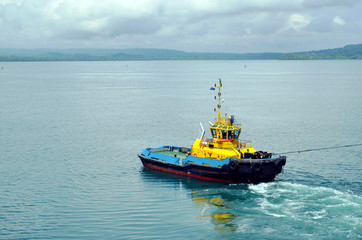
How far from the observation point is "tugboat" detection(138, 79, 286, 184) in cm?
4056

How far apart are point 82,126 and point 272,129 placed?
1241 inches

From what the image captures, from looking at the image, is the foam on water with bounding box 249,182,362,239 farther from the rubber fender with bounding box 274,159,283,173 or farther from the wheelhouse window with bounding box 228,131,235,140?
the wheelhouse window with bounding box 228,131,235,140

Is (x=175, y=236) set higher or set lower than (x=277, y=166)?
lower

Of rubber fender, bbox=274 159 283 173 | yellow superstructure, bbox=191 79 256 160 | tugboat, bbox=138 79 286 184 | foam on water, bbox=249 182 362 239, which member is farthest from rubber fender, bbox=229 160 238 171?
rubber fender, bbox=274 159 283 173

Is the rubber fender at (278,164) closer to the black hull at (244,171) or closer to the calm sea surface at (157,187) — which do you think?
the black hull at (244,171)

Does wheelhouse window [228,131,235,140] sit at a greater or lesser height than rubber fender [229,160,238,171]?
greater

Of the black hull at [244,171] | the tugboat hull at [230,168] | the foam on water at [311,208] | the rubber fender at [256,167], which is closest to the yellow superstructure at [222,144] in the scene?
the tugboat hull at [230,168]

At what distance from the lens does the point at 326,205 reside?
3388 centimetres

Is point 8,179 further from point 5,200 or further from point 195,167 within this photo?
point 195,167

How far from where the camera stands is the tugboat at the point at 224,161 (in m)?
40.6

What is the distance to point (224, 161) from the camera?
136ft

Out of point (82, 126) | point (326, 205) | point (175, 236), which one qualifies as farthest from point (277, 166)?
point (82, 126)

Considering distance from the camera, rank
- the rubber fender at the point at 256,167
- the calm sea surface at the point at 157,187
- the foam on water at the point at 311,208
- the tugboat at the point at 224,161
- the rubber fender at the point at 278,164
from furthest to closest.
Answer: the rubber fender at the point at 278,164 → the tugboat at the point at 224,161 → the rubber fender at the point at 256,167 → the calm sea surface at the point at 157,187 → the foam on water at the point at 311,208

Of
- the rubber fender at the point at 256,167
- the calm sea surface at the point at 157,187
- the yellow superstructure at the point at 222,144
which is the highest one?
the yellow superstructure at the point at 222,144
